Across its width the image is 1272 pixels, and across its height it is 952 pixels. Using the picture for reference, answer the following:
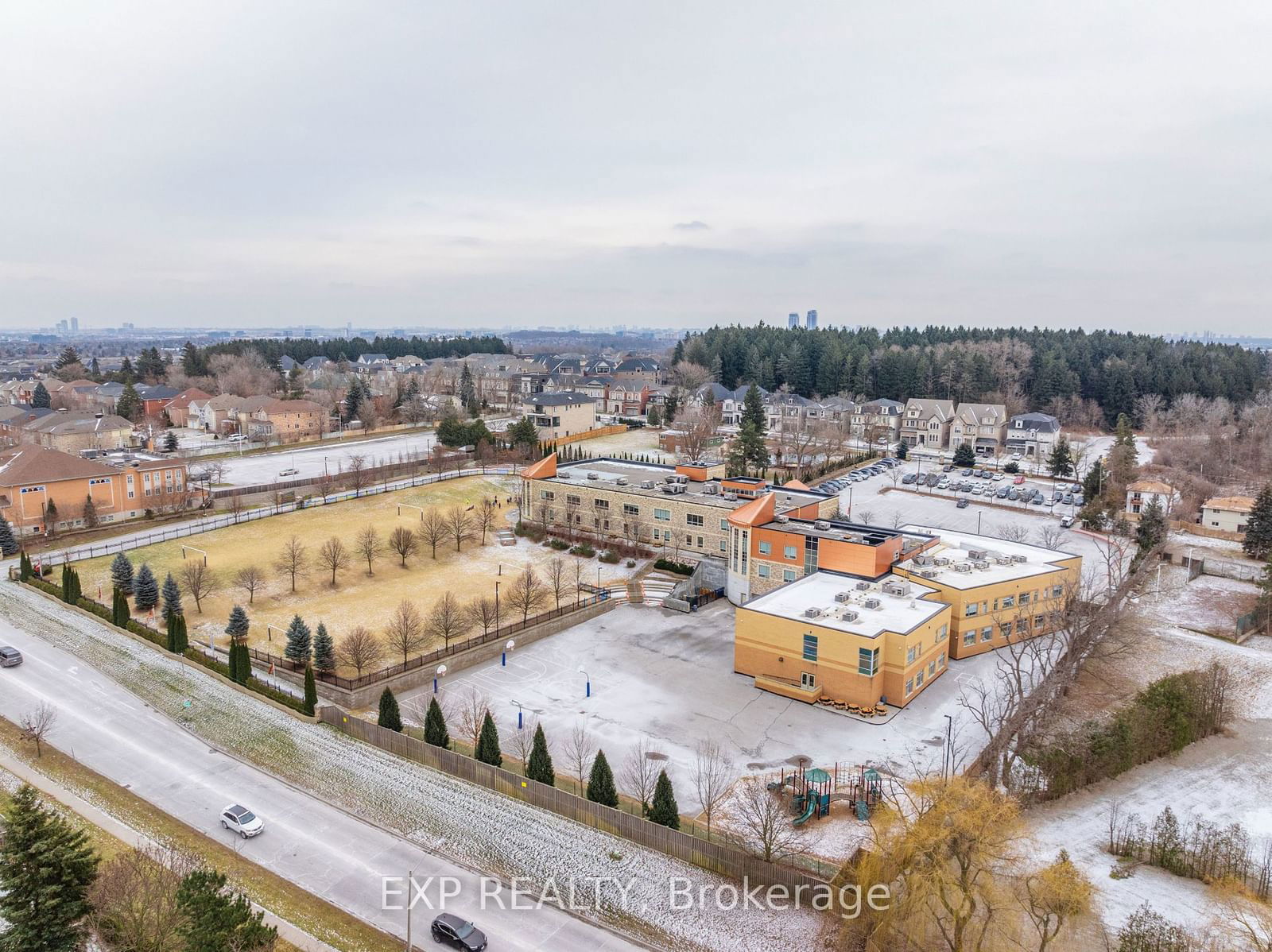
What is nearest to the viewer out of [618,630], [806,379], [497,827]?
[497,827]

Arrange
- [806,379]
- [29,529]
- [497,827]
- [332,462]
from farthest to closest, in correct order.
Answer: [806,379] < [332,462] < [29,529] < [497,827]

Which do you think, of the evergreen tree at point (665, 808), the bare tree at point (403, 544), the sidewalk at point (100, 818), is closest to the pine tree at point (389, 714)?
the sidewalk at point (100, 818)

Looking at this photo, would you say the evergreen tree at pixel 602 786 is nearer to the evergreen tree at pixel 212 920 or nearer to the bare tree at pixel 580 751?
the bare tree at pixel 580 751

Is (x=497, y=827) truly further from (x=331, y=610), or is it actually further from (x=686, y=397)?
(x=686, y=397)

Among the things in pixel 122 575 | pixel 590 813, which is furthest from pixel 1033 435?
pixel 122 575

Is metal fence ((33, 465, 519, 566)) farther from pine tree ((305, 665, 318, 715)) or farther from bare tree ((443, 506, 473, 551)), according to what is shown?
Answer: pine tree ((305, 665, 318, 715))

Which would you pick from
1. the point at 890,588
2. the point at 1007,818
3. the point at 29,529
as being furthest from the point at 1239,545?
the point at 29,529

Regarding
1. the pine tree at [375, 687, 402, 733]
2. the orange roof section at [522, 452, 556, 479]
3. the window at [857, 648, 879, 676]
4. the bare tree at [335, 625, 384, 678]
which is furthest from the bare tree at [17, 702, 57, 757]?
the orange roof section at [522, 452, 556, 479]
